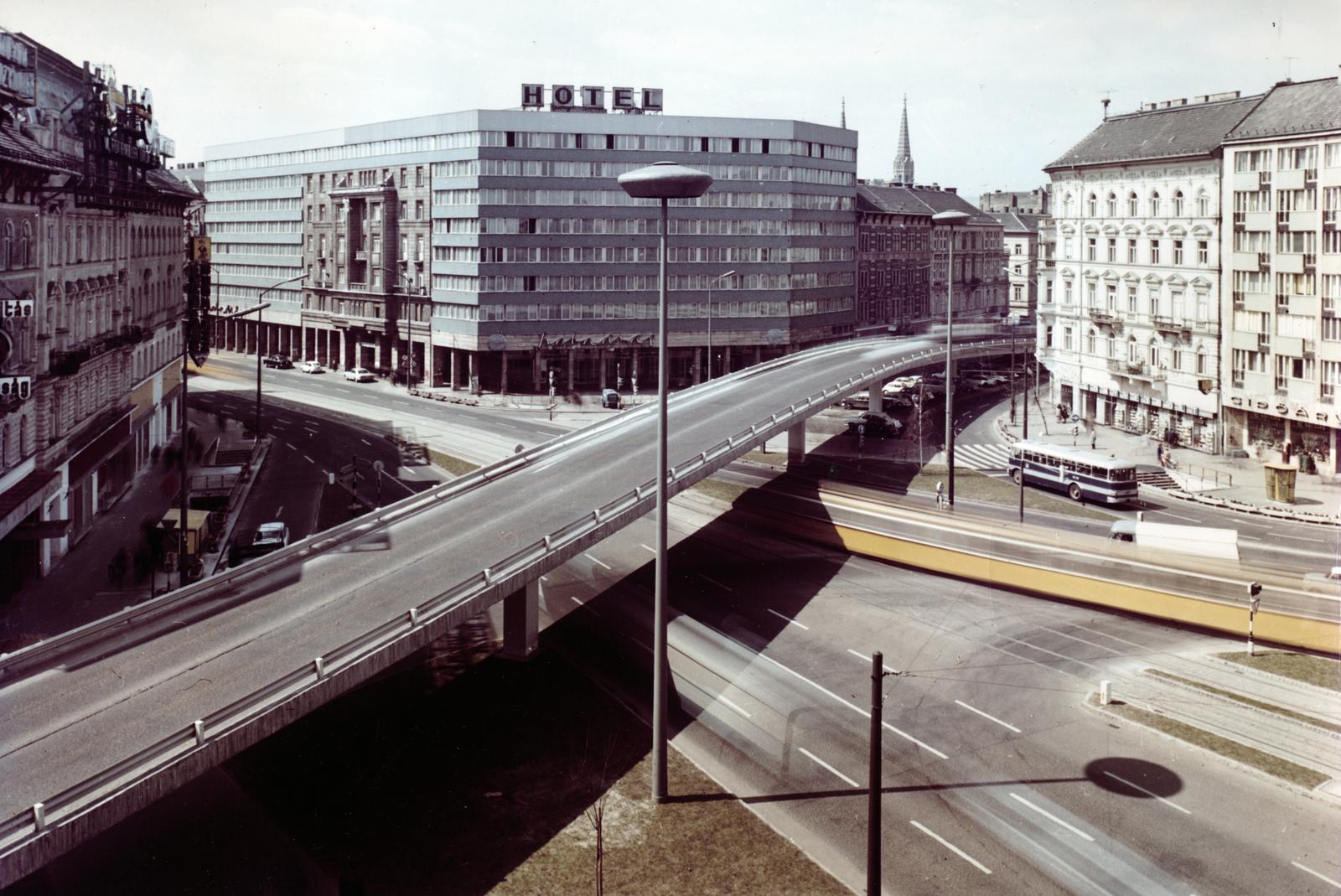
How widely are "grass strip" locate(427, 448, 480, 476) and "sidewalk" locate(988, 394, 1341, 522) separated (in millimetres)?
44704

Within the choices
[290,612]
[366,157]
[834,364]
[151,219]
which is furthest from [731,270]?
[290,612]

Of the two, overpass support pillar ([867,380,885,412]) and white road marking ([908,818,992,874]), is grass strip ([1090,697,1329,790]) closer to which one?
white road marking ([908,818,992,874])

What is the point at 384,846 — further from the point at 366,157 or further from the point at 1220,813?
the point at 366,157

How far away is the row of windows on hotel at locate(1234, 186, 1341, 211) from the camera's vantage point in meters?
70.2

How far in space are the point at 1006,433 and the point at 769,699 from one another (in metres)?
63.7

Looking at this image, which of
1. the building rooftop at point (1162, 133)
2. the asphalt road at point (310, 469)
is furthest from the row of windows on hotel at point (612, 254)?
the building rooftop at point (1162, 133)

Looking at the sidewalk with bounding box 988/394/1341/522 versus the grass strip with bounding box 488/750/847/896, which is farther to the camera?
the sidewalk with bounding box 988/394/1341/522

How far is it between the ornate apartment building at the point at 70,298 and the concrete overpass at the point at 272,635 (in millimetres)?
15760

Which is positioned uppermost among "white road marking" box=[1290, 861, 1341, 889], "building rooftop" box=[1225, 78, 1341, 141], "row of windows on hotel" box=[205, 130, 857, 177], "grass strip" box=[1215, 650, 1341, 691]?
"row of windows on hotel" box=[205, 130, 857, 177]

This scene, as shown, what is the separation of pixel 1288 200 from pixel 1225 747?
173ft

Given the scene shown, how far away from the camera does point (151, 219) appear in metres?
81.9

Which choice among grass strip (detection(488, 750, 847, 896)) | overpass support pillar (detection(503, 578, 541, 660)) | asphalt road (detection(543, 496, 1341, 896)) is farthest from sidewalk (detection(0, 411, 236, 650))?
grass strip (detection(488, 750, 847, 896))

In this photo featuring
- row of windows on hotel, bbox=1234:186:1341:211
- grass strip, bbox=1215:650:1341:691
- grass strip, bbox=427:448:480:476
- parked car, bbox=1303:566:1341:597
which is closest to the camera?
grass strip, bbox=1215:650:1341:691

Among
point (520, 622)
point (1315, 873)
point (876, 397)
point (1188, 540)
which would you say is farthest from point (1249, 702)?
point (876, 397)
